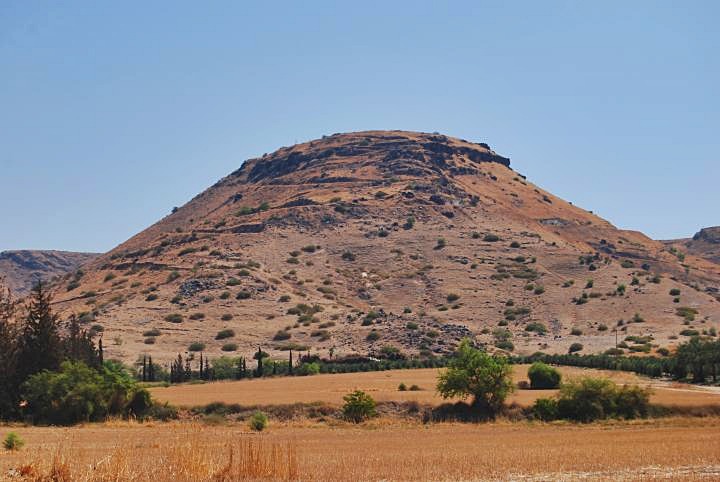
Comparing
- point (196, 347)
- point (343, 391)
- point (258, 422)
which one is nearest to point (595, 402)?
point (343, 391)

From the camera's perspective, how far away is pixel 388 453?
30906 millimetres

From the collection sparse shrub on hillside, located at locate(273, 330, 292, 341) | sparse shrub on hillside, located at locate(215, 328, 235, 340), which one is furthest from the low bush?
sparse shrub on hillside, located at locate(215, 328, 235, 340)

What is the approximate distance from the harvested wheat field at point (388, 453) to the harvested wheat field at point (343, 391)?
538 centimetres

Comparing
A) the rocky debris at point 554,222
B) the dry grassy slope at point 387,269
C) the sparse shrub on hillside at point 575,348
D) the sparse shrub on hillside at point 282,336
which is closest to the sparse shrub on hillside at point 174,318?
the dry grassy slope at point 387,269

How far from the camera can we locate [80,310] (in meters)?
124

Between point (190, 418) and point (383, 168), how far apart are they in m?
143

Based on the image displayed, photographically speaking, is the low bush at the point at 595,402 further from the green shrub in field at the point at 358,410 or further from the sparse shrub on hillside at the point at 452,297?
the sparse shrub on hillside at the point at 452,297

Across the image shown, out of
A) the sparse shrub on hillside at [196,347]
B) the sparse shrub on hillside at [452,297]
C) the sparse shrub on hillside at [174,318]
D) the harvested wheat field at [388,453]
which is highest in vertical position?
the sparse shrub on hillside at [452,297]

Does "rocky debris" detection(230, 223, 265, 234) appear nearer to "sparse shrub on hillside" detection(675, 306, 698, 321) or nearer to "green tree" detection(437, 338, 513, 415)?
"sparse shrub on hillside" detection(675, 306, 698, 321)

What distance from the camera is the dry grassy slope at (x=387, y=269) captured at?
11006 cm

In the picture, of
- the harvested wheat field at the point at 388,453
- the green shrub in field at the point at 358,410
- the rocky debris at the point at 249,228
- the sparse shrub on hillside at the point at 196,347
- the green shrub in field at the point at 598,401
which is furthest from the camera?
the rocky debris at the point at 249,228

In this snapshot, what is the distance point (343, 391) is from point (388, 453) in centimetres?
2786

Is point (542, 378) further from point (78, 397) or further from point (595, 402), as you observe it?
point (78, 397)

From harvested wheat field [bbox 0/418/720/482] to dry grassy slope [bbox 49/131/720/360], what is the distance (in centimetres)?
5693
